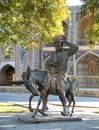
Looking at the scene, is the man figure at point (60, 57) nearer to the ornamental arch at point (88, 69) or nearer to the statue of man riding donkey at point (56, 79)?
the statue of man riding donkey at point (56, 79)

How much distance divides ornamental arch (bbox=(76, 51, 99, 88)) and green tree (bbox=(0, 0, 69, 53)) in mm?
17161

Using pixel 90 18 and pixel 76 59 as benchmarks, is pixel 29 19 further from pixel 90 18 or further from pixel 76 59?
pixel 76 59

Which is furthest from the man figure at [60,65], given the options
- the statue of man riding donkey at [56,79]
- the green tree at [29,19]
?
the green tree at [29,19]

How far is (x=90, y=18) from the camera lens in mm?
10922

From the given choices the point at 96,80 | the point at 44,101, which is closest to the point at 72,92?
the point at 44,101

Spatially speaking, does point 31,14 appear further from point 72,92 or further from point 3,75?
point 3,75

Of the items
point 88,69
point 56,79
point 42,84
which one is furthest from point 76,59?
point 42,84

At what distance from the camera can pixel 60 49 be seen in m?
8.33

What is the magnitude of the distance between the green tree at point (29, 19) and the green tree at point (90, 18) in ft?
4.85

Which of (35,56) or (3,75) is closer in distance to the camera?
(35,56)

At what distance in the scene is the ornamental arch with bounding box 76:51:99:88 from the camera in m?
31.3

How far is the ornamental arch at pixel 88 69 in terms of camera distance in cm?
3133

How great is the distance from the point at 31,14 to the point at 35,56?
811 inches

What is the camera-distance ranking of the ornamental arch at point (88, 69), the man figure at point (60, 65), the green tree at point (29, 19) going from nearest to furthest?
1. the man figure at point (60, 65)
2. the green tree at point (29, 19)
3. the ornamental arch at point (88, 69)
